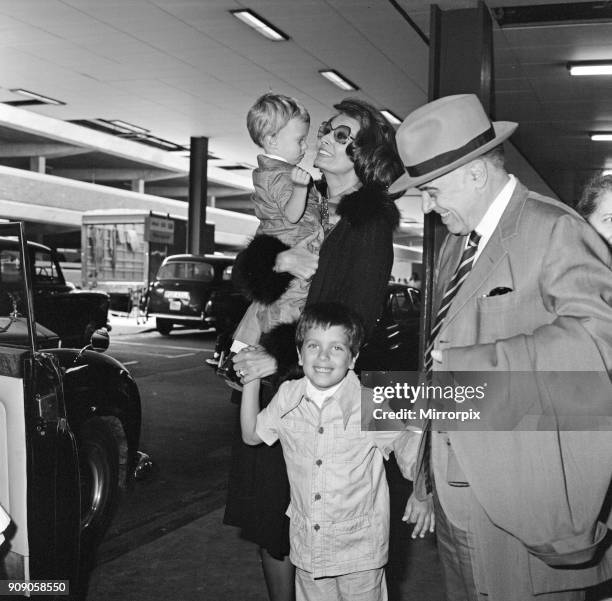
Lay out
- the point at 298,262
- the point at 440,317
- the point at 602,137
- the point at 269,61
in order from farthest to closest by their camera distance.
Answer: the point at 602,137, the point at 269,61, the point at 298,262, the point at 440,317

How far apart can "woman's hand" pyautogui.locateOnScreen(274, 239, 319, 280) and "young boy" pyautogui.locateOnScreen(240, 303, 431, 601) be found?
21 centimetres

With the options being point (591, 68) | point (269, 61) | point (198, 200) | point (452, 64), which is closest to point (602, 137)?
point (591, 68)

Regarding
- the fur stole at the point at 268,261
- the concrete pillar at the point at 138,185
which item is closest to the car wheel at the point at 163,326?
the fur stole at the point at 268,261

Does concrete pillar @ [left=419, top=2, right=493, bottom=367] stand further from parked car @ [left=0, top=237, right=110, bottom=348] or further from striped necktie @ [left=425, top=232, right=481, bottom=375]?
striped necktie @ [left=425, top=232, right=481, bottom=375]

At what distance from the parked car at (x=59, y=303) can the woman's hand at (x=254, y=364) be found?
7.91m

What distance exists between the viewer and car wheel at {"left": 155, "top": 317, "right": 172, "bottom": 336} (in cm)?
1844

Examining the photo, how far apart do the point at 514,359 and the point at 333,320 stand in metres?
0.80

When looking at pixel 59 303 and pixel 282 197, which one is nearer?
pixel 282 197

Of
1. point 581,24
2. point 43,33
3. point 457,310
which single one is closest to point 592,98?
point 581,24

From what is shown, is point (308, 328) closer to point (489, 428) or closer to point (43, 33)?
point (489, 428)

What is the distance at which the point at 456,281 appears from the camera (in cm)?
204

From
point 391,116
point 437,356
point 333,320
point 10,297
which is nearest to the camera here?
point 437,356

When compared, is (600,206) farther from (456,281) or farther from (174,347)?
(174,347)

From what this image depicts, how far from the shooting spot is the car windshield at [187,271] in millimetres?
18375
